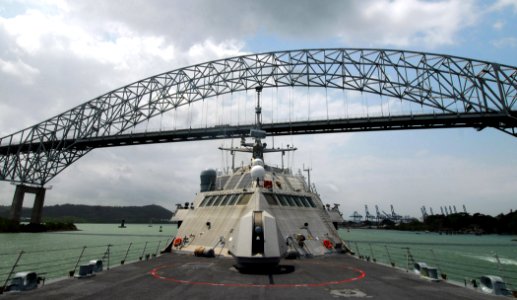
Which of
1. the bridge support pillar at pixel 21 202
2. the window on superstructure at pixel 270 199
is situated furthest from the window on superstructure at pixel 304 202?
the bridge support pillar at pixel 21 202

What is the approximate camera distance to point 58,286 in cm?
1120

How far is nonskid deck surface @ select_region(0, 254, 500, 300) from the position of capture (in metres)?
10.1

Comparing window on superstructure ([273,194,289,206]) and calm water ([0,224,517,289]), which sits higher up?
window on superstructure ([273,194,289,206])

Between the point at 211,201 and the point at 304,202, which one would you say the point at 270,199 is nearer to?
the point at 304,202

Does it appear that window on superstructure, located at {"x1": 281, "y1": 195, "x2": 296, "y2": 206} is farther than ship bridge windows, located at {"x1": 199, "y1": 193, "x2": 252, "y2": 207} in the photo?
Yes

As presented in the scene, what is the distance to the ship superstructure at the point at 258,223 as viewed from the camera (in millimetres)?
14373

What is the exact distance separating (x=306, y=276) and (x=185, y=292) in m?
5.36

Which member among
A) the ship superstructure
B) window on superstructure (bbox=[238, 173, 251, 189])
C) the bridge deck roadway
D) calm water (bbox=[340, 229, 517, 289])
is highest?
the bridge deck roadway

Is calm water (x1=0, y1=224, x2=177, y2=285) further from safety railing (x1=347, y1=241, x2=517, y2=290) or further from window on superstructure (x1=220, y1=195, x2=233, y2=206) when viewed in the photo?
safety railing (x1=347, y1=241, x2=517, y2=290)

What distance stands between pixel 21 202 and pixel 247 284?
8355 cm

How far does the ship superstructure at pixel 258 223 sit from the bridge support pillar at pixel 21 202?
A: 68082mm

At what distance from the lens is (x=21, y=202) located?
241 ft

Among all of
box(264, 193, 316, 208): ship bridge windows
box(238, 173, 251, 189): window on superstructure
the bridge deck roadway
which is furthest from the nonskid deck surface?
the bridge deck roadway

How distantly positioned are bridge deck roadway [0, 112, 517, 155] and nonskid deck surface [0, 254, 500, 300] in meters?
49.3
